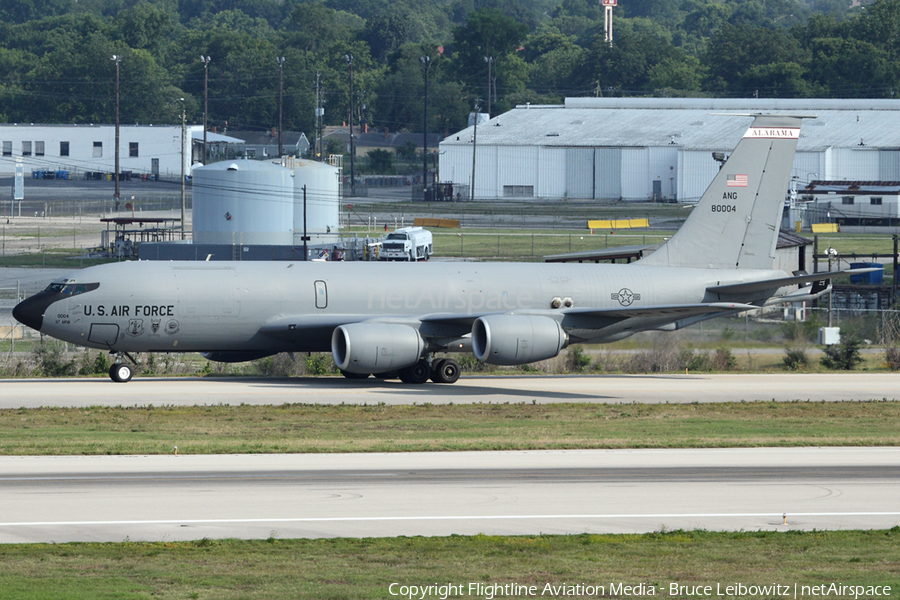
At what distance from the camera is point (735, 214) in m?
43.9

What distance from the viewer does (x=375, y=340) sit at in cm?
3762

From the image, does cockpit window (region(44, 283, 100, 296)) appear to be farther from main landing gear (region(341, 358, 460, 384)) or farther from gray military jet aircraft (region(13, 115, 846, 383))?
main landing gear (region(341, 358, 460, 384))

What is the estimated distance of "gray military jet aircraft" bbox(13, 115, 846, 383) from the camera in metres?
38.0

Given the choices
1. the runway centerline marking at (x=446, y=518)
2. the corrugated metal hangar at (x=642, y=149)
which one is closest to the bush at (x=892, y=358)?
the runway centerline marking at (x=446, y=518)

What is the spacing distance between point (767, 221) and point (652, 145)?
104 m

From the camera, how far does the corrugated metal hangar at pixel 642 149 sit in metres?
138

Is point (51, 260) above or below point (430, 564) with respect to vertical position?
above

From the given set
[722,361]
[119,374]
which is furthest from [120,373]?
[722,361]

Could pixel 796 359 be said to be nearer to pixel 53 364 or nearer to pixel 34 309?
pixel 53 364

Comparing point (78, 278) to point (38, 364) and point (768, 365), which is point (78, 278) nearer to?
point (38, 364)

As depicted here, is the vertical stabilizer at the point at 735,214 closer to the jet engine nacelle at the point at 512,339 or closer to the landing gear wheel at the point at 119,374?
the jet engine nacelle at the point at 512,339

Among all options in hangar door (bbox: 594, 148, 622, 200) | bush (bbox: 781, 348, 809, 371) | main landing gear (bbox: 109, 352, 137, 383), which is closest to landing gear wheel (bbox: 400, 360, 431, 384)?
main landing gear (bbox: 109, 352, 137, 383)

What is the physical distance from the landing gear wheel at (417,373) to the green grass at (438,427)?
624cm

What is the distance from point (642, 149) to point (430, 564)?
134 metres
